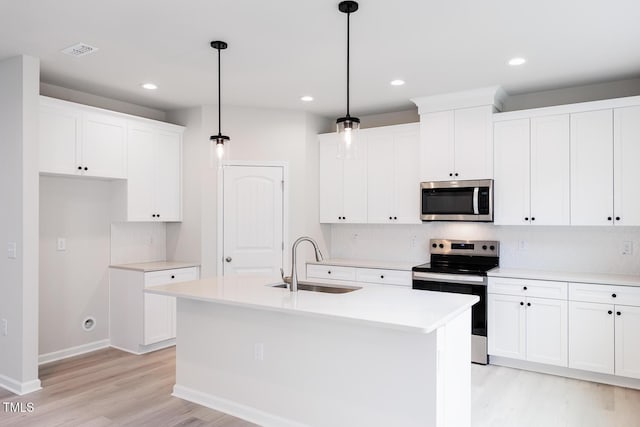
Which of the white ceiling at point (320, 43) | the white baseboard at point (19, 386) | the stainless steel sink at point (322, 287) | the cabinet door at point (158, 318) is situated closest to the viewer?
the white ceiling at point (320, 43)

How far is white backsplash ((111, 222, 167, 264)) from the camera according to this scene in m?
4.86

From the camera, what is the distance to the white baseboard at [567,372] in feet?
11.9

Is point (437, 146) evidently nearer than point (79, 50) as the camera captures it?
No

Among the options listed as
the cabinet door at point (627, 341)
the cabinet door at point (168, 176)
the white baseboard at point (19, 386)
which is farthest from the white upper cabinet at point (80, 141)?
the cabinet door at point (627, 341)

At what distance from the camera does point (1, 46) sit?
331 centimetres

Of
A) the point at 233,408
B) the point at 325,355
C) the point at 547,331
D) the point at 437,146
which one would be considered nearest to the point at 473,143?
the point at 437,146

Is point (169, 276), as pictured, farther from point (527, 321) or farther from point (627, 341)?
point (627, 341)

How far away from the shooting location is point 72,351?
4.48 metres

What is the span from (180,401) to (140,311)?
1427mm

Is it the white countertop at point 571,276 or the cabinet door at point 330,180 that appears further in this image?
the cabinet door at point 330,180

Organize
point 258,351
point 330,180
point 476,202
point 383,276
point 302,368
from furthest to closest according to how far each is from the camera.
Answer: point 330,180 → point 383,276 → point 476,202 → point 258,351 → point 302,368

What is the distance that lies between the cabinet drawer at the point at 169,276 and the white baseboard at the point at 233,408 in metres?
1.32

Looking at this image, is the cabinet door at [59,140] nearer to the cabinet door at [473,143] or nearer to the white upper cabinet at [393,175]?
the white upper cabinet at [393,175]

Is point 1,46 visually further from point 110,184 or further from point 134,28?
point 110,184
